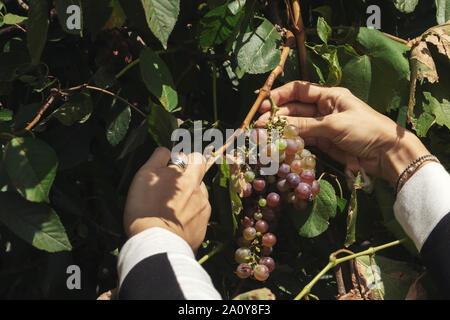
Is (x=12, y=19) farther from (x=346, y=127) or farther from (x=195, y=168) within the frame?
(x=346, y=127)

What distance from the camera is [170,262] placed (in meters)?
0.88

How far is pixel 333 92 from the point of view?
1160mm

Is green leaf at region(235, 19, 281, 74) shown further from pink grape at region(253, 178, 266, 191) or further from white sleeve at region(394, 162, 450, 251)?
white sleeve at region(394, 162, 450, 251)

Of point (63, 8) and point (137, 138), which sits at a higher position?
point (63, 8)

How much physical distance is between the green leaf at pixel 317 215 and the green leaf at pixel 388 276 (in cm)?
14

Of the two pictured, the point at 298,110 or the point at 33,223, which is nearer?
the point at 33,223

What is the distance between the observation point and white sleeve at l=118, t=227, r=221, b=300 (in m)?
0.84

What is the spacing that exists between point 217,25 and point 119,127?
0.33 m

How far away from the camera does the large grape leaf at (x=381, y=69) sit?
1.15 metres

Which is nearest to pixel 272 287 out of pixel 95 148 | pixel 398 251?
pixel 398 251

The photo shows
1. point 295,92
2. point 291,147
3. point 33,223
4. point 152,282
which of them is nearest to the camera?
point 152,282

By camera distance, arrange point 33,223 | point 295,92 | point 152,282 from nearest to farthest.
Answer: point 152,282 < point 33,223 < point 295,92

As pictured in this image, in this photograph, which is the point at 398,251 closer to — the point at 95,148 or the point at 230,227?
the point at 230,227

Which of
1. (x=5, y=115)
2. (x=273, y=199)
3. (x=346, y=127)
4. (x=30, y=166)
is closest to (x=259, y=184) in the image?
(x=273, y=199)
